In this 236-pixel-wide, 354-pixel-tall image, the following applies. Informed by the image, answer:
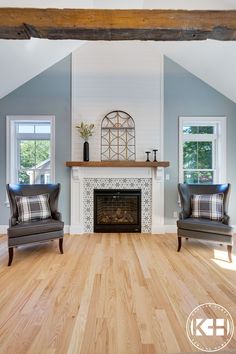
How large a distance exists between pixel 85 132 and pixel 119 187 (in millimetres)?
1298

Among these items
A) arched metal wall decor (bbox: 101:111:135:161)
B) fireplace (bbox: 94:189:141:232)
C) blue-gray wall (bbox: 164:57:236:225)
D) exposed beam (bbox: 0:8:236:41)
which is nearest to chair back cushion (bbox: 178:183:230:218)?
blue-gray wall (bbox: 164:57:236:225)

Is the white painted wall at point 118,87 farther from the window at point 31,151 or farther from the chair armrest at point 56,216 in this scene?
the chair armrest at point 56,216

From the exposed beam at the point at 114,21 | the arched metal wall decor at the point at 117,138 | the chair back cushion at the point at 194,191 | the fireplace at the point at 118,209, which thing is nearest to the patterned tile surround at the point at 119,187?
the fireplace at the point at 118,209

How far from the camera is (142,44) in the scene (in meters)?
4.77

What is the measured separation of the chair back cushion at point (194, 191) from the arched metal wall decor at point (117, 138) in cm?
131

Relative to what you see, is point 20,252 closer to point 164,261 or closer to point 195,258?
point 164,261

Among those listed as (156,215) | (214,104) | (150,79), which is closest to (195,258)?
(156,215)

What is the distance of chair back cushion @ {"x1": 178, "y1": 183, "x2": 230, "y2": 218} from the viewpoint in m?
3.88

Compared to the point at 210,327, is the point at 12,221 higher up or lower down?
higher up

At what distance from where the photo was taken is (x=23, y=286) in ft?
8.29

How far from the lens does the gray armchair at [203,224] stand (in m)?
3.38

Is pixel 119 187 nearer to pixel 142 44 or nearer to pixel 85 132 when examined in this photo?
pixel 85 132

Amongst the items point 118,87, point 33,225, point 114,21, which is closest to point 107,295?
point 33,225

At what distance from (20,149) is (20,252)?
2263 mm
